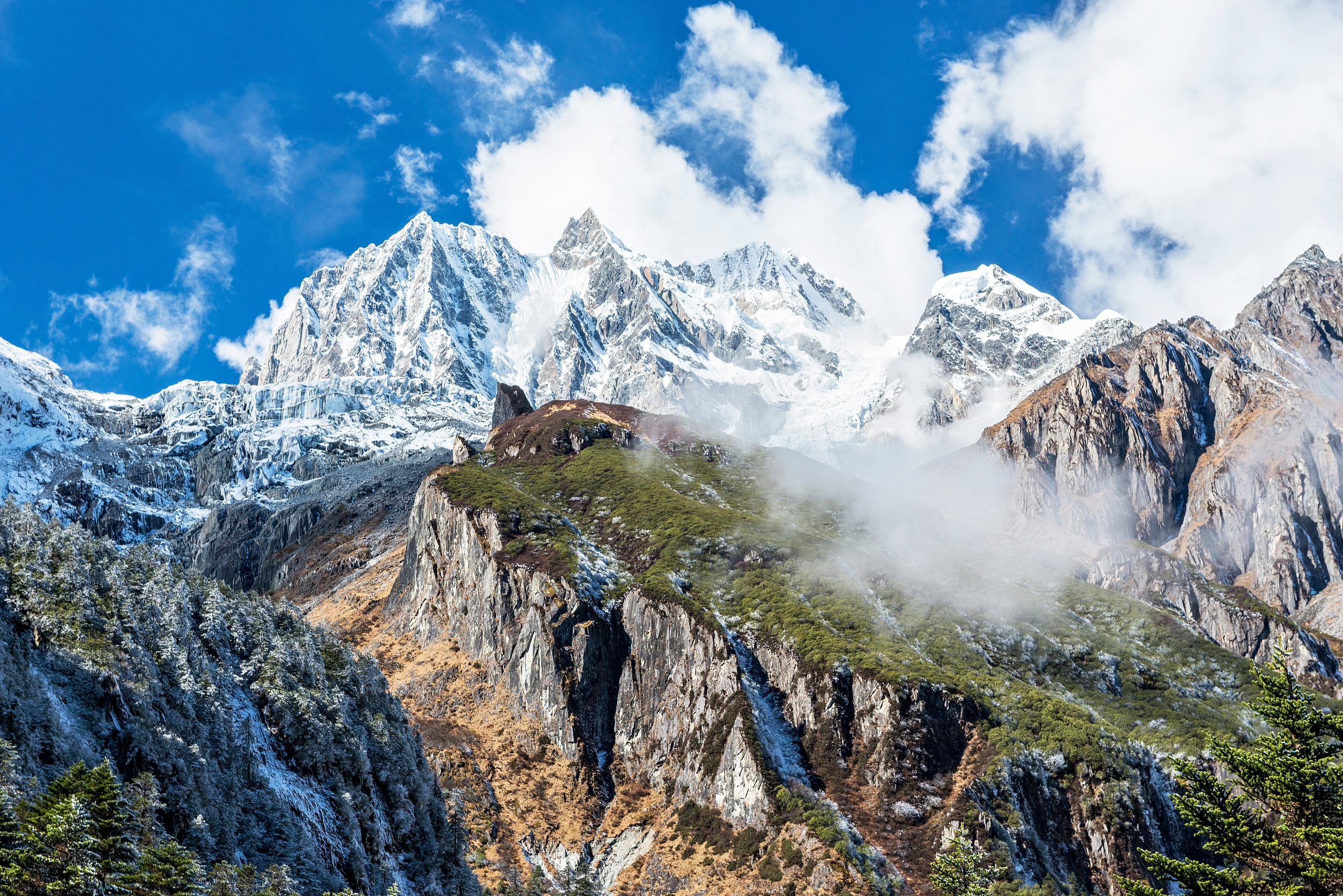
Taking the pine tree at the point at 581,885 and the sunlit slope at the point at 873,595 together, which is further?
the sunlit slope at the point at 873,595

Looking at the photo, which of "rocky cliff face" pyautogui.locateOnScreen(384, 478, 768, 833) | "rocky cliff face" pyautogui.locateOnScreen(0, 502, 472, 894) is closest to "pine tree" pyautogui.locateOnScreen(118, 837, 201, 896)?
"rocky cliff face" pyautogui.locateOnScreen(0, 502, 472, 894)

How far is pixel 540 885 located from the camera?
63.2 m

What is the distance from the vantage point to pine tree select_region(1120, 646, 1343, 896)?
2291cm

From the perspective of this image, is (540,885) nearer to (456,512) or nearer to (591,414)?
(456,512)

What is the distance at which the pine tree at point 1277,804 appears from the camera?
2291 cm

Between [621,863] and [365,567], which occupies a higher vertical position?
[365,567]

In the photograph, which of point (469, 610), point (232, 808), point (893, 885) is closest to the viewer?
point (232, 808)

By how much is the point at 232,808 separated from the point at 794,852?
42418 millimetres

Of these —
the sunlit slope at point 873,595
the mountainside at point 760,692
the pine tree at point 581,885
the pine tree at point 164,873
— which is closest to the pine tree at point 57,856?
the pine tree at point 164,873

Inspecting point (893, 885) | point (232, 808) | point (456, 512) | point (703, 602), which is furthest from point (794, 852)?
point (456, 512)

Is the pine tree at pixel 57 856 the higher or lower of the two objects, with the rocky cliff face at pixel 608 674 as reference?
lower

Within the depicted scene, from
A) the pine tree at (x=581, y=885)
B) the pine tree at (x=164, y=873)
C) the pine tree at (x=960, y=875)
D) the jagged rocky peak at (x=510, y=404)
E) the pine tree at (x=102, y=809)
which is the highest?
the jagged rocky peak at (x=510, y=404)

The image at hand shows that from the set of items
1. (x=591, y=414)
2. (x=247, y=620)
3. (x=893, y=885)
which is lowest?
(x=893, y=885)

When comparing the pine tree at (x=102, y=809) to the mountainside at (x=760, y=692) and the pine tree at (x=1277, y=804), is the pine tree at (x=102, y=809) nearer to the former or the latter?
the pine tree at (x=1277, y=804)
